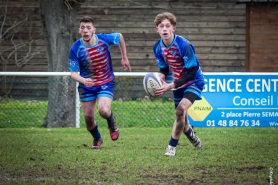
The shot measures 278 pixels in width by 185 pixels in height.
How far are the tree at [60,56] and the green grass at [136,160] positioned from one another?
7.63 ft

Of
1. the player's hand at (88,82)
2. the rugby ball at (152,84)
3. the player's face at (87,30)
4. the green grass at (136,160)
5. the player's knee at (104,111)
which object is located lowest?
the green grass at (136,160)

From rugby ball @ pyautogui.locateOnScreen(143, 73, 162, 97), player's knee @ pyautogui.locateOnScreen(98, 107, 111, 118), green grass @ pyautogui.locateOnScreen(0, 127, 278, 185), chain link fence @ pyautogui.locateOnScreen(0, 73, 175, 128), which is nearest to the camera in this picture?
green grass @ pyautogui.locateOnScreen(0, 127, 278, 185)

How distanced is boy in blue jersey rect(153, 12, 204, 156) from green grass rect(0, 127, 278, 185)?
47cm

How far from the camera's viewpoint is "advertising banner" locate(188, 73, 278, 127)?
44.4ft

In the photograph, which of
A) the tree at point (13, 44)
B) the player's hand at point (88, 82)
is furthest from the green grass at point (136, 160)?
the tree at point (13, 44)

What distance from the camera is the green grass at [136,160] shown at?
6332 mm

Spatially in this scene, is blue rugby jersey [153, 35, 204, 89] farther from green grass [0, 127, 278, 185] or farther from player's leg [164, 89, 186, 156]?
green grass [0, 127, 278, 185]

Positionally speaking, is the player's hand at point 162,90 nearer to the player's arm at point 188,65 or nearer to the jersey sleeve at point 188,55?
the player's arm at point 188,65

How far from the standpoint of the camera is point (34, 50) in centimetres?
2059

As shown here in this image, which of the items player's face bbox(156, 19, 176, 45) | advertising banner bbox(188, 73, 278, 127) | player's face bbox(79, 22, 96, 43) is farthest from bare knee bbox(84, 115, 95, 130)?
advertising banner bbox(188, 73, 278, 127)

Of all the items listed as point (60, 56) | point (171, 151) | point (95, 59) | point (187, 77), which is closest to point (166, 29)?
point (187, 77)

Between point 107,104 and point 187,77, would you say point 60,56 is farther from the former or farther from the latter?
point 187,77

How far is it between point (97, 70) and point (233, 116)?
525 cm

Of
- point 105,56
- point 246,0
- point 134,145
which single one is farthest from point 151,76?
point 246,0
